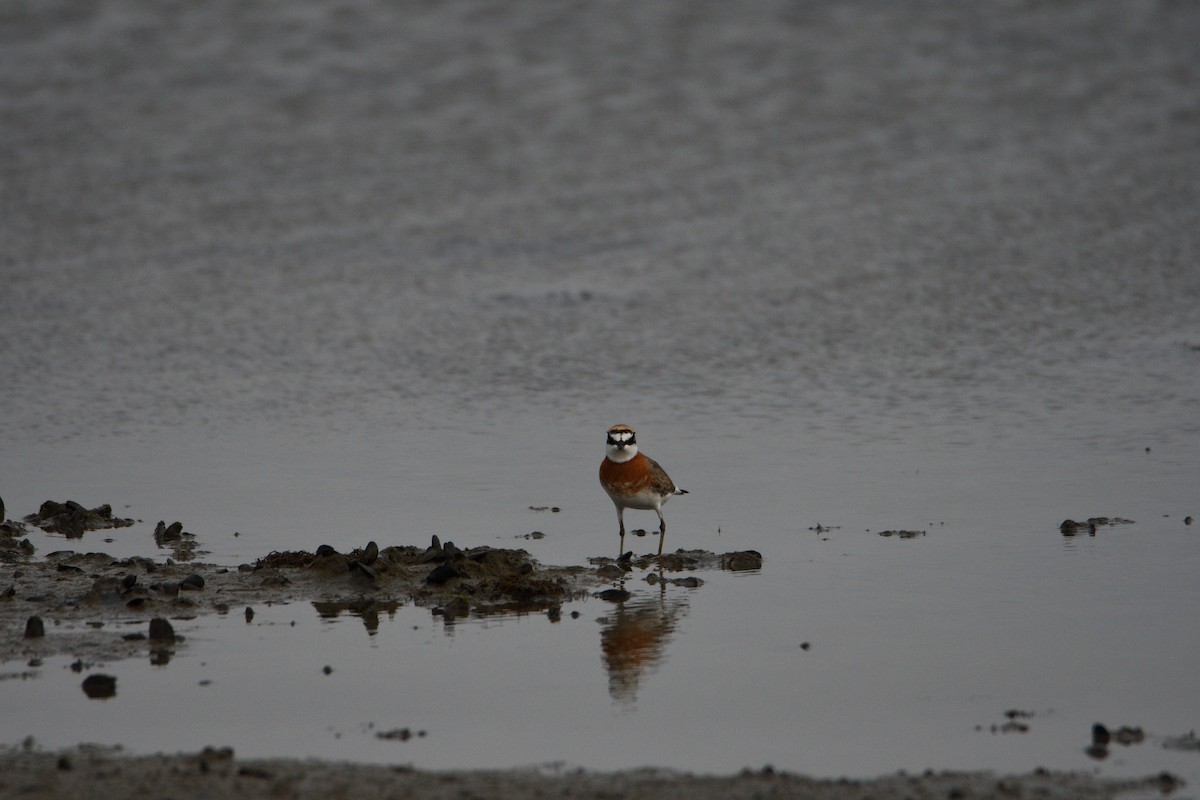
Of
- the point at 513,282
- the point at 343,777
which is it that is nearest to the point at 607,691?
the point at 343,777

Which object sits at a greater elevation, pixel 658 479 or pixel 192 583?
pixel 658 479

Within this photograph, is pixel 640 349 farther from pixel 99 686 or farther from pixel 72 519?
pixel 99 686

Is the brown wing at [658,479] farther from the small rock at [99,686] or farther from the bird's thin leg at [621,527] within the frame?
the small rock at [99,686]

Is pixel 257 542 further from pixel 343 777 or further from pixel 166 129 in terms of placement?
pixel 166 129

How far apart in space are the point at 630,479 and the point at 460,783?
430 cm

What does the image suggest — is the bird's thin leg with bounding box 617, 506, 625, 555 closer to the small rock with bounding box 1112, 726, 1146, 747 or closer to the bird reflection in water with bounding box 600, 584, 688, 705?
the bird reflection in water with bounding box 600, 584, 688, 705

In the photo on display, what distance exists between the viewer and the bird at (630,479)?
34.3ft

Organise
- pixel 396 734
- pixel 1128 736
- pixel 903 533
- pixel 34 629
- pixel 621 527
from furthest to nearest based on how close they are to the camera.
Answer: pixel 621 527 < pixel 903 533 < pixel 34 629 < pixel 396 734 < pixel 1128 736

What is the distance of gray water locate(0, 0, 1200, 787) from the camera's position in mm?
7617

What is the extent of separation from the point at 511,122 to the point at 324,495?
1353 centimetres

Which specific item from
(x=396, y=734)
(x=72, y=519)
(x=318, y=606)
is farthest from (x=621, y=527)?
(x=396, y=734)

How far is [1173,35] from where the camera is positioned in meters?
28.3

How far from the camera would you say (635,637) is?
851 cm

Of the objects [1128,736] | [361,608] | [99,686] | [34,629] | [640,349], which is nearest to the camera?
[1128,736]
